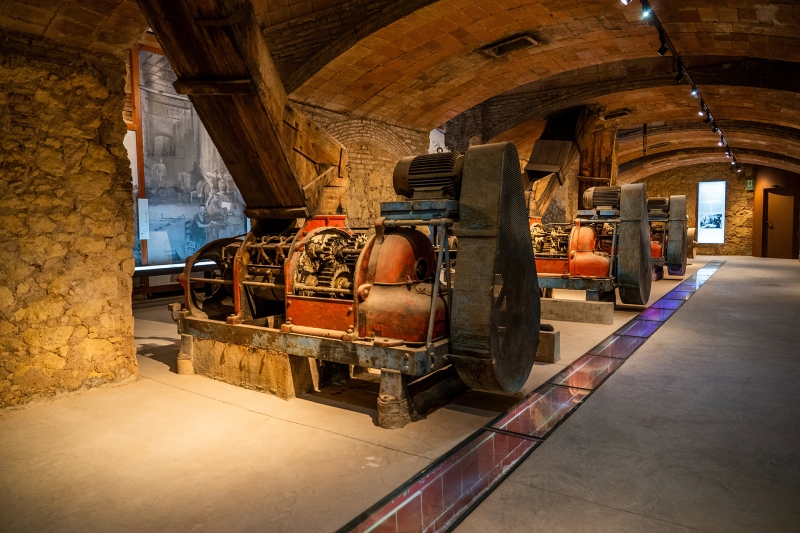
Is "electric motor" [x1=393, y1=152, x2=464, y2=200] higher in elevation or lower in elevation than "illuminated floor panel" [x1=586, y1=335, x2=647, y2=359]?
higher

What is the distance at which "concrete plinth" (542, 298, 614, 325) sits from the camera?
722 cm

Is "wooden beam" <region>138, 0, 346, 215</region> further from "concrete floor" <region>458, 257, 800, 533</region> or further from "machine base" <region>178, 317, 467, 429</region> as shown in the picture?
"concrete floor" <region>458, 257, 800, 533</region>

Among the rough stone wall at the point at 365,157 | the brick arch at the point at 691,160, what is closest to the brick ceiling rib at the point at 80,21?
the rough stone wall at the point at 365,157

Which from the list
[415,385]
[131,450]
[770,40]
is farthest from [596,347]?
[770,40]

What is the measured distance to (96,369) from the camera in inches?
178

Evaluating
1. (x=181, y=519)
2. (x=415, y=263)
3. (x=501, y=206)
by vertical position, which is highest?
(x=501, y=206)

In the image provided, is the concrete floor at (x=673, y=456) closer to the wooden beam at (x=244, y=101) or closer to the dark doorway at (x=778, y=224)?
the wooden beam at (x=244, y=101)

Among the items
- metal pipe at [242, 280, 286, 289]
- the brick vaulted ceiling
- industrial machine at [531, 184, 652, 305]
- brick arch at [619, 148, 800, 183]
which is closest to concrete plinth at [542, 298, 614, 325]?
industrial machine at [531, 184, 652, 305]

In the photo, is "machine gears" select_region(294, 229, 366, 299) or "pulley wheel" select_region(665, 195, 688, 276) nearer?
"machine gears" select_region(294, 229, 366, 299)

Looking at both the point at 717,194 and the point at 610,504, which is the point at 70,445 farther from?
the point at 717,194

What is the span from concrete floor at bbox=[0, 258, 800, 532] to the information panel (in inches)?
883

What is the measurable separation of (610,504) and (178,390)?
11.2 feet

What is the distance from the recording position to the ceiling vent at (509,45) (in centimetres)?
866

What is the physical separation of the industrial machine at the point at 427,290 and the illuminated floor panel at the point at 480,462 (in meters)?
0.30
